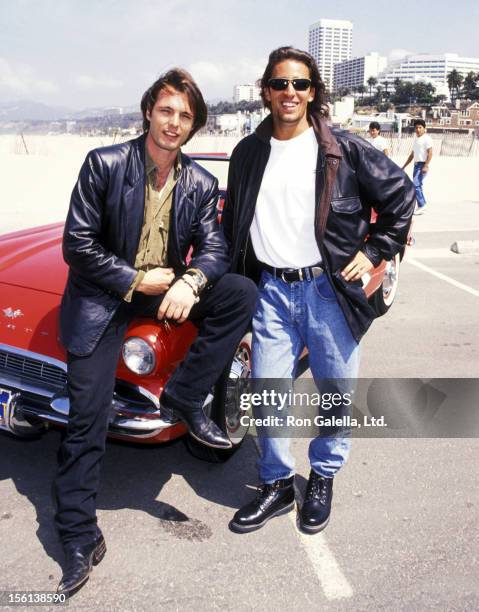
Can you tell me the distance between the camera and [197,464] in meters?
3.48

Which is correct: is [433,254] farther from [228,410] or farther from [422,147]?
[228,410]

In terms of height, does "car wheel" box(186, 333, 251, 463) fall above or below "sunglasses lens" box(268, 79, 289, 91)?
below

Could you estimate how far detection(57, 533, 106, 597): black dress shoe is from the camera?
243cm

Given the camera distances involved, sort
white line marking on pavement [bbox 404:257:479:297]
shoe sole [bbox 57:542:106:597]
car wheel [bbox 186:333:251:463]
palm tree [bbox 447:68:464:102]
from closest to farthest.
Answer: shoe sole [bbox 57:542:106:597], car wheel [bbox 186:333:251:463], white line marking on pavement [bbox 404:257:479:297], palm tree [bbox 447:68:464:102]

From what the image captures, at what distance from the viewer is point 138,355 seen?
294 centimetres

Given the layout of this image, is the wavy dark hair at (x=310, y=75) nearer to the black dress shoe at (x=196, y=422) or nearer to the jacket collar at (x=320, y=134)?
the jacket collar at (x=320, y=134)

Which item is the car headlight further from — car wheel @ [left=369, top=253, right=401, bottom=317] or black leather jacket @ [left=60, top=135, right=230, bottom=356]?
car wheel @ [left=369, top=253, right=401, bottom=317]

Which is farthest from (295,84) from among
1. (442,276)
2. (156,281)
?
(442,276)

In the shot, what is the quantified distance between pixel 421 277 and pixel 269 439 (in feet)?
17.5

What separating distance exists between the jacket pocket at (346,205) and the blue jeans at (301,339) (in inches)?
11.6

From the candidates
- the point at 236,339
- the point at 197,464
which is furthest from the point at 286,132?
the point at 197,464

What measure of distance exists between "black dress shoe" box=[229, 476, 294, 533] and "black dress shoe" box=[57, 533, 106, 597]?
0.64 meters

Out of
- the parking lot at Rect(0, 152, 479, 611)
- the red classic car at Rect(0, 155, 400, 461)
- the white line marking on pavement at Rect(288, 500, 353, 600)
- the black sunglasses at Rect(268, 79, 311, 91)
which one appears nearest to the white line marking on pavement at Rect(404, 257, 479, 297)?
the parking lot at Rect(0, 152, 479, 611)

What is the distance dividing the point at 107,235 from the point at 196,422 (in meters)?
0.90
